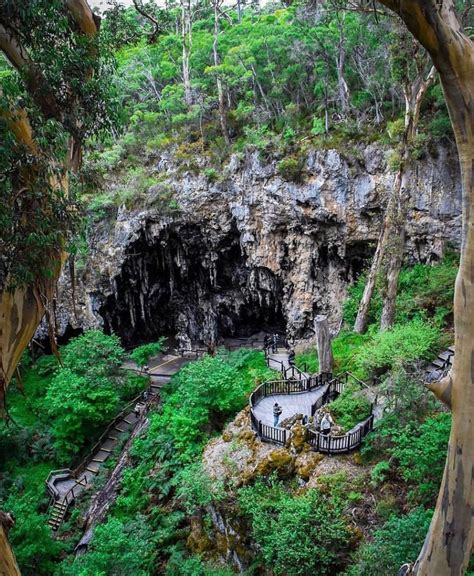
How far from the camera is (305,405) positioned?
1263 cm

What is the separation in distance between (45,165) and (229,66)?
59.3 ft

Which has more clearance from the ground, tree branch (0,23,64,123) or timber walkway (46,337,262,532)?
tree branch (0,23,64,123)

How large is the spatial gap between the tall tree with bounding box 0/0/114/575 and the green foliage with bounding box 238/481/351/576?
14.9ft

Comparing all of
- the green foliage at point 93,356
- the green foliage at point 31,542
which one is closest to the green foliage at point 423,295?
the green foliage at point 93,356

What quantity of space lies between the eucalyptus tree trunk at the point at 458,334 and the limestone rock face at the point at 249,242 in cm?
1360

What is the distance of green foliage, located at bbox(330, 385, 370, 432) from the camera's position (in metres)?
10.5

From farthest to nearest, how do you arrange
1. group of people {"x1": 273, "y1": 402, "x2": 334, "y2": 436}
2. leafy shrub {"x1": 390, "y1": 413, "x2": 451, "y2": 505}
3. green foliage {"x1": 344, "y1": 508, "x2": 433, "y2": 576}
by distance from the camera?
group of people {"x1": 273, "y1": 402, "x2": 334, "y2": 436}, leafy shrub {"x1": 390, "y1": 413, "x2": 451, "y2": 505}, green foliage {"x1": 344, "y1": 508, "x2": 433, "y2": 576}

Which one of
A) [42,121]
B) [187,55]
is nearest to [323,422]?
[42,121]

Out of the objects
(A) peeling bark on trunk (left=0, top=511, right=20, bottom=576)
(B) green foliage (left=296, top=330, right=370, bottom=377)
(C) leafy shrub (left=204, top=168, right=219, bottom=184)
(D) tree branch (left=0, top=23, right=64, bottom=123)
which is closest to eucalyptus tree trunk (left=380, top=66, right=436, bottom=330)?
(B) green foliage (left=296, top=330, right=370, bottom=377)

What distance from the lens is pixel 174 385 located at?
17.4 meters

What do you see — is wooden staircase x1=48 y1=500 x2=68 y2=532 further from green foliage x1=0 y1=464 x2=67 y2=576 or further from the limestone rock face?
the limestone rock face

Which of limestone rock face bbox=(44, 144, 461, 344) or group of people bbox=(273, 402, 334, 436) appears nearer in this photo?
group of people bbox=(273, 402, 334, 436)

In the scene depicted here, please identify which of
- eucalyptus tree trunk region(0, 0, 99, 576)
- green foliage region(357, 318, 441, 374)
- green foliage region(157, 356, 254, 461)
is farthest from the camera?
green foliage region(157, 356, 254, 461)

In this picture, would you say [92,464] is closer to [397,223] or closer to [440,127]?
[397,223]
